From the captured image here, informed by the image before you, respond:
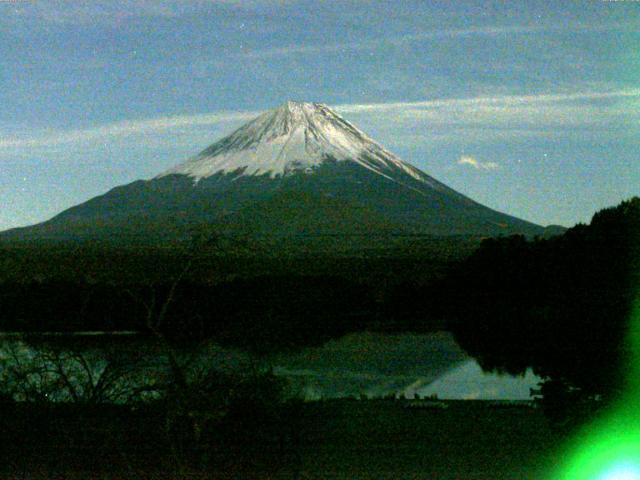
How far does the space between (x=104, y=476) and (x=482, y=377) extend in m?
6.33

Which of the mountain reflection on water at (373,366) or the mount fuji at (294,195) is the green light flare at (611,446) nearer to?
the mountain reflection on water at (373,366)

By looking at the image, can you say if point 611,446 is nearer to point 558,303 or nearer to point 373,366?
point 373,366

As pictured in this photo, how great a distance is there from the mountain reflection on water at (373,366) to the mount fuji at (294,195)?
124ft

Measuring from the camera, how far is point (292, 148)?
362ft

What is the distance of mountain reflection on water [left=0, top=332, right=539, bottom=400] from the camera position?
9328 millimetres

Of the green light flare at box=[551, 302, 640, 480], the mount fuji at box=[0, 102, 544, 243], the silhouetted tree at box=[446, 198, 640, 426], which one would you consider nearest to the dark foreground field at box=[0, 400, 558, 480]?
the green light flare at box=[551, 302, 640, 480]

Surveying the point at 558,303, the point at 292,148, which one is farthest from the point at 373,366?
the point at 292,148

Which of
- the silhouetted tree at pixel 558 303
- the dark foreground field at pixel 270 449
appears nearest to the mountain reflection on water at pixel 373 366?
the silhouetted tree at pixel 558 303

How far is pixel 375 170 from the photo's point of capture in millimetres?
100625

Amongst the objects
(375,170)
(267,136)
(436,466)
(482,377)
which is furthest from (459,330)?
(267,136)

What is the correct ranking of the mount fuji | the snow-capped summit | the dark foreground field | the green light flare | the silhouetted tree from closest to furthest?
the green light flare < the dark foreground field < the silhouetted tree < the mount fuji < the snow-capped summit

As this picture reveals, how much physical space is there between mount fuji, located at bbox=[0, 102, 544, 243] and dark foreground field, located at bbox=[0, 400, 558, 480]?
43487mm

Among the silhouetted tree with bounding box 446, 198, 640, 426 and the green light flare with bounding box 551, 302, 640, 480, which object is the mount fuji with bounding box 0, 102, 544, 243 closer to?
the silhouetted tree with bounding box 446, 198, 640, 426

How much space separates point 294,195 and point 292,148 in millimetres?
25026
